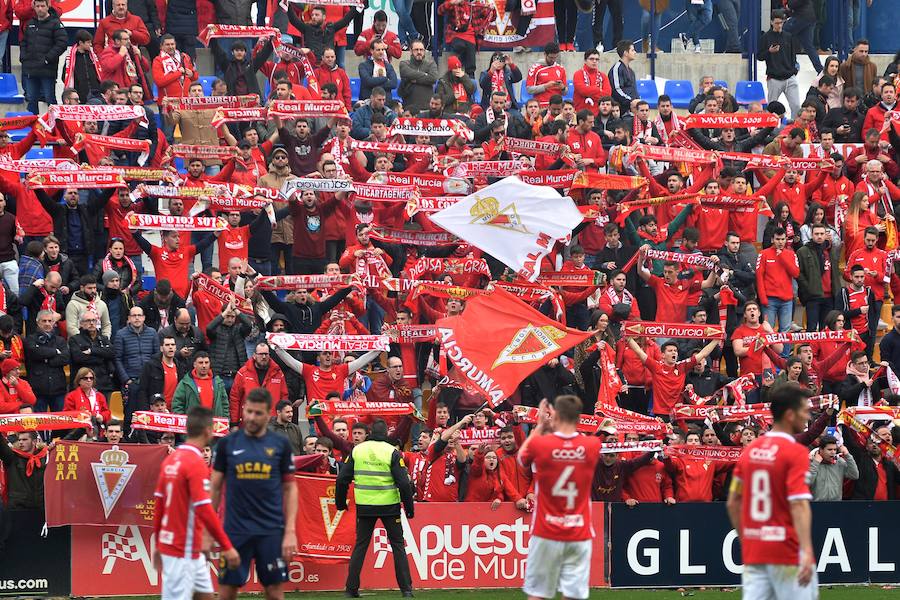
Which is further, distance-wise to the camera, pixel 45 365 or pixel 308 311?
pixel 308 311

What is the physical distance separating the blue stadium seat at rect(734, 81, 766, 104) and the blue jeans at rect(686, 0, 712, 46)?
149cm

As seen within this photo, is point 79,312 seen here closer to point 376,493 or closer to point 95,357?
point 95,357

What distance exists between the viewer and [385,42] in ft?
84.2

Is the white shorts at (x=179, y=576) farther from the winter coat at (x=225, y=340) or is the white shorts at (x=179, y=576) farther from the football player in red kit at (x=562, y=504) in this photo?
the winter coat at (x=225, y=340)

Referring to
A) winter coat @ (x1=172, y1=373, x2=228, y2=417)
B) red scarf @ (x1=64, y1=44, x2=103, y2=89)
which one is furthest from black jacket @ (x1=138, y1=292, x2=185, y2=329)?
red scarf @ (x1=64, y1=44, x2=103, y2=89)

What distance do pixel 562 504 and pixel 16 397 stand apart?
26.3 ft

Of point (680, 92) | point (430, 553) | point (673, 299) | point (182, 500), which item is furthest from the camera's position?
point (680, 92)

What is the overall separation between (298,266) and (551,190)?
3.68m

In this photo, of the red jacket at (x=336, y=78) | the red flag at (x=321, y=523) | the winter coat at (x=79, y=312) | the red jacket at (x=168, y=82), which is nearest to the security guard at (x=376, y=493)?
the red flag at (x=321, y=523)

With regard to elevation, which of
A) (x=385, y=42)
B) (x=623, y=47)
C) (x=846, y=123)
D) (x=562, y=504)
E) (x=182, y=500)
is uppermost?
(x=385, y=42)

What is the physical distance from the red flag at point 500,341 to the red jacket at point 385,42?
860 centimetres

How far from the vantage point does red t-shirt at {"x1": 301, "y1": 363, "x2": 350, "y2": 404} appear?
1845cm

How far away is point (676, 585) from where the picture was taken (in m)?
17.1

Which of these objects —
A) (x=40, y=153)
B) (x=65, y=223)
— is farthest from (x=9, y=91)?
(x=65, y=223)
